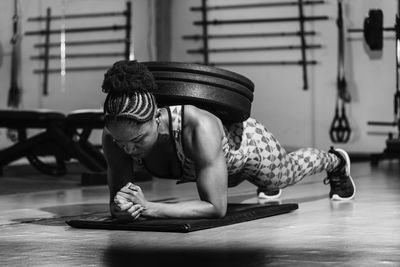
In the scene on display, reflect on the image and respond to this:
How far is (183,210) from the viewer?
313cm

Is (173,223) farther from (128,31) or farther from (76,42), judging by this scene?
(128,31)

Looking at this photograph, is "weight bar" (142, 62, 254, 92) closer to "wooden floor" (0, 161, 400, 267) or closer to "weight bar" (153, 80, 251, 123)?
"weight bar" (153, 80, 251, 123)

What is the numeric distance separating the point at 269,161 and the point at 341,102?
651 centimetres

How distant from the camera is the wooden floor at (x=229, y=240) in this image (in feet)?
A: 7.97

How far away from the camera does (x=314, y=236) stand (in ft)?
9.76

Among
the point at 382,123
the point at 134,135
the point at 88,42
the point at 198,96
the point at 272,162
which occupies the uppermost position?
the point at 88,42

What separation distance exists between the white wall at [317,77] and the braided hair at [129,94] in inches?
286

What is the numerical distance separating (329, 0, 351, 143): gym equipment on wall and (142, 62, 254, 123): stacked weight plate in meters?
6.69

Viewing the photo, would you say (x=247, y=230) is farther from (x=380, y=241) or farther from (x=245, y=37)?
(x=245, y=37)

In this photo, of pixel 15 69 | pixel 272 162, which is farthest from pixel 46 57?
pixel 272 162

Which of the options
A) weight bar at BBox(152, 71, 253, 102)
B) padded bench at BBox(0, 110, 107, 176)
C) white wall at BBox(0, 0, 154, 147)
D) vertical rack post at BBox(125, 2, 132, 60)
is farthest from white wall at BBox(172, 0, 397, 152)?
weight bar at BBox(152, 71, 253, 102)

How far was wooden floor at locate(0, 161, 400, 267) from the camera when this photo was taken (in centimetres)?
243

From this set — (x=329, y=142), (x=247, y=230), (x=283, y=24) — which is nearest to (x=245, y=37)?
(x=283, y=24)

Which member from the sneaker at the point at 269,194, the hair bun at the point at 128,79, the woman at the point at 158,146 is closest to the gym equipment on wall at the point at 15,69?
the sneaker at the point at 269,194
